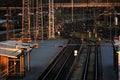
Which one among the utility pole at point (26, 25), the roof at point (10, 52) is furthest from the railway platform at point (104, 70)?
the utility pole at point (26, 25)

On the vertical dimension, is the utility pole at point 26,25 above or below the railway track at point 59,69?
above

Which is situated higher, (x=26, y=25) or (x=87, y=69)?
(x=26, y=25)

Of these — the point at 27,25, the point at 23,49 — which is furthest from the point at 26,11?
the point at 23,49

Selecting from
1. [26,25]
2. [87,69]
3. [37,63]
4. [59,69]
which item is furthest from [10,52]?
[26,25]

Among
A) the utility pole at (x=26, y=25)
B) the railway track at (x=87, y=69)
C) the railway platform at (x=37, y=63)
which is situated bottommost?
the railway track at (x=87, y=69)

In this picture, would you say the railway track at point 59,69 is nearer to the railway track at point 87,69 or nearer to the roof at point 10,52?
the railway track at point 87,69

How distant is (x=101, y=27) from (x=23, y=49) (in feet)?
96.8

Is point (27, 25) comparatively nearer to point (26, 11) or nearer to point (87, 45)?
point (26, 11)

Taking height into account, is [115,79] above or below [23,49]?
below

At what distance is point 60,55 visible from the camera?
25.8m

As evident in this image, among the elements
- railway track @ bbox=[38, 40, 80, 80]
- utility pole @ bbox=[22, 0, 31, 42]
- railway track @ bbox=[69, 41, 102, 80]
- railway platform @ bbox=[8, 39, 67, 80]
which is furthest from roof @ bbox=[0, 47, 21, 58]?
utility pole @ bbox=[22, 0, 31, 42]

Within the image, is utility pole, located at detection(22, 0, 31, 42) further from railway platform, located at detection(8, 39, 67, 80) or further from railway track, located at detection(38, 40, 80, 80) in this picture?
railway track, located at detection(38, 40, 80, 80)

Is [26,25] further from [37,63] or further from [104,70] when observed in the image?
[104,70]

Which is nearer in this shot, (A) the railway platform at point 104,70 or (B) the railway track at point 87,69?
(A) the railway platform at point 104,70
